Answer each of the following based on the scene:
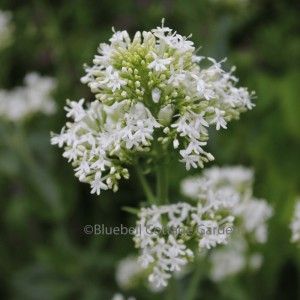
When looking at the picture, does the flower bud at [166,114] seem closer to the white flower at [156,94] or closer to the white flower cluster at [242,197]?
the white flower at [156,94]

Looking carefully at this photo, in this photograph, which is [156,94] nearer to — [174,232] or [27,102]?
[174,232]

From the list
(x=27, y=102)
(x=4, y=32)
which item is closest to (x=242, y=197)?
(x=27, y=102)

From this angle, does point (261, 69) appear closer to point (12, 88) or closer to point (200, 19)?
point (200, 19)

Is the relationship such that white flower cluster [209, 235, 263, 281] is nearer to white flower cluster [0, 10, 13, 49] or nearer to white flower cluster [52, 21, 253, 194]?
white flower cluster [52, 21, 253, 194]

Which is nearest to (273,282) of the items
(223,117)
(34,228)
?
(34,228)

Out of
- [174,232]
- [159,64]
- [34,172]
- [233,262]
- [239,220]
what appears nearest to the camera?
[159,64]

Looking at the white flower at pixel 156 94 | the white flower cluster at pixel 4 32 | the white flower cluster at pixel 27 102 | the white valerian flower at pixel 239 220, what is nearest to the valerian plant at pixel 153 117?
the white flower at pixel 156 94

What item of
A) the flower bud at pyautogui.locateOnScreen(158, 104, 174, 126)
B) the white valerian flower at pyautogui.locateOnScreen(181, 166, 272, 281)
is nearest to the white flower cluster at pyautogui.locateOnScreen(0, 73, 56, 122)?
→ the white valerian flower at pyautogui.locateOnScreen(181, 166, 272, 281)
